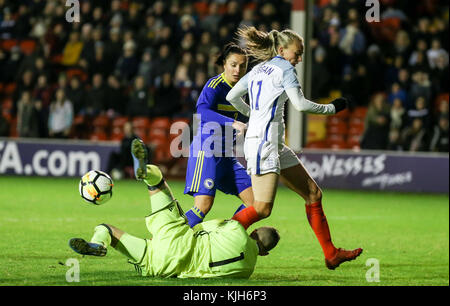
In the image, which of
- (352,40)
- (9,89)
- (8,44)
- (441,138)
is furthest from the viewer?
(8,44)

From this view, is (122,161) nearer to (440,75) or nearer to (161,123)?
(161,123)

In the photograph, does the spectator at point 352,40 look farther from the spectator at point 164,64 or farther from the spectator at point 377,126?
the spectator at point 164,64

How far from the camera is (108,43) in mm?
19297

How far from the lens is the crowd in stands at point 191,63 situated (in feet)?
53.7

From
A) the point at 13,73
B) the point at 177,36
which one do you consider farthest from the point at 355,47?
the point at 13,73

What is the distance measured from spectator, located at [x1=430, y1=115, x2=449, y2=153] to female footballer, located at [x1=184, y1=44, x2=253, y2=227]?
349 inches

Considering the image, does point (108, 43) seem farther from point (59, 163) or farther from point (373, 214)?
point (373, 214)

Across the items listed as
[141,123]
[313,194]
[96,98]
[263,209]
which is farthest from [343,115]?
[263,209]

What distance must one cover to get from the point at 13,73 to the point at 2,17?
226 cm

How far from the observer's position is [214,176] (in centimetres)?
750

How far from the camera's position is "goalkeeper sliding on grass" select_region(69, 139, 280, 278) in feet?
20.5

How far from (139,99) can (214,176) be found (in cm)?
1054

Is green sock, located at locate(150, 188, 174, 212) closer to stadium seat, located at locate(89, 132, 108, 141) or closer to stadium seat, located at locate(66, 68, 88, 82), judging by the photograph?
stadium seat, located at locate(89, 132, 108, 141)

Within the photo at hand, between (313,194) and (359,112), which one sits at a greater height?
(313,194)
